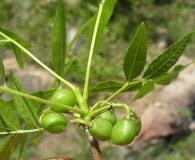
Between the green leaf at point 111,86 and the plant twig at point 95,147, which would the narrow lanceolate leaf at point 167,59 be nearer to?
the green leaf at point 111,86

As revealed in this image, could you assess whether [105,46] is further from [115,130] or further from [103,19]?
[115,130]

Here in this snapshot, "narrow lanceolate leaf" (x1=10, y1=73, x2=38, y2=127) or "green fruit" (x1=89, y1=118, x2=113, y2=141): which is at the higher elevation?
"narrow lanceolate leaf" (x1=10, y1=73, x2=38, y2=127)

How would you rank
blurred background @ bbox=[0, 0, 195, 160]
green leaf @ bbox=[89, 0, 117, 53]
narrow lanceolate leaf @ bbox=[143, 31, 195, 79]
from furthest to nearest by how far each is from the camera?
blurred background @ bbox=[0, 0, 195, 160]
green leaf @ bbox=[89, 0, 117, 53]
narrow lanceolate leaf @ bbox=[143, 31, 195, 79]

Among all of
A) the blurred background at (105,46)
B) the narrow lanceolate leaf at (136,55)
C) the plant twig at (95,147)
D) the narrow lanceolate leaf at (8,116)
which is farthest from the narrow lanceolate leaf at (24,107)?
the blurred background at (105,46)

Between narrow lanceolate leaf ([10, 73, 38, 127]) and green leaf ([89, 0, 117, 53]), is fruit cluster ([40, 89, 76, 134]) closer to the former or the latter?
narrow lanceolate leaf ([10, 73, 38, 127])

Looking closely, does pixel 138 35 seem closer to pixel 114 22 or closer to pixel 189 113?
pixel 189 113

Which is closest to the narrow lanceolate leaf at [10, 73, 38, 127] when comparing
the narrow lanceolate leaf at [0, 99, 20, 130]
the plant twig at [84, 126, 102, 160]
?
the narrow lanceolate leaf at [0, 99, 20, 130]

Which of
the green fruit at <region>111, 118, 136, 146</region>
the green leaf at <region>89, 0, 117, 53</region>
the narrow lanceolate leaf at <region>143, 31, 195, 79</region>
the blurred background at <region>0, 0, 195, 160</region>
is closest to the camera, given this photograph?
the green fruit at <region>111, 118, 136, 146</region>

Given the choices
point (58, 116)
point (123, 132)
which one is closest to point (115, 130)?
point (123, 132)
